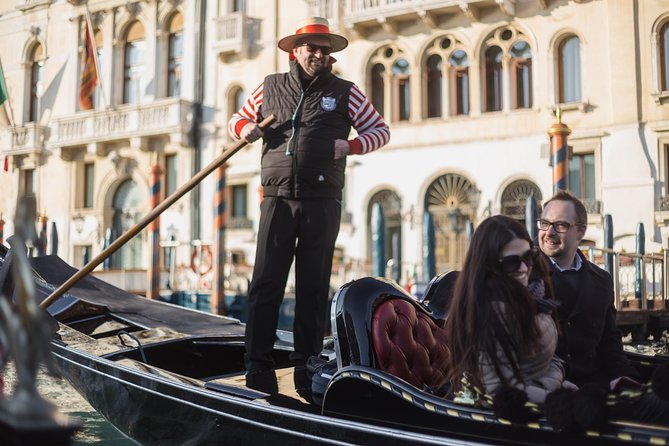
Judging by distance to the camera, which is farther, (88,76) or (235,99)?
(88,76)

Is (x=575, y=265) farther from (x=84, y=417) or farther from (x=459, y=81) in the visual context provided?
(x=459, y=81)

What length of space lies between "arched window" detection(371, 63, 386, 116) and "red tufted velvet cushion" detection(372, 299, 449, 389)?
31.0 ft

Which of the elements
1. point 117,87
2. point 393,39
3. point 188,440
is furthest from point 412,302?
point 117,87

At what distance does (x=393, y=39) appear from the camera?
10.8 metres

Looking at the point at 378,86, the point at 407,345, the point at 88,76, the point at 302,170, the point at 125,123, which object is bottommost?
the point at 407,345

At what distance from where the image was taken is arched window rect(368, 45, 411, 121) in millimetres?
10831

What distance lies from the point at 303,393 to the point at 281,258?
526mm

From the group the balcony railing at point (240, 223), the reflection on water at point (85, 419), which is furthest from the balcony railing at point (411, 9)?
the reflection on water at point (85, 419)

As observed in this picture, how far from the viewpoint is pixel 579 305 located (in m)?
1.68

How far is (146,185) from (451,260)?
5.47m

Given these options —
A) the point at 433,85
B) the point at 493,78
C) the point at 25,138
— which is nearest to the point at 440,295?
the point at 493,78

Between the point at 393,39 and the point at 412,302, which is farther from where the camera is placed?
the point at 393,39

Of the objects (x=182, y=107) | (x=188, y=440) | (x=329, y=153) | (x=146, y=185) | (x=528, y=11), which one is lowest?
(x=188, y=440)

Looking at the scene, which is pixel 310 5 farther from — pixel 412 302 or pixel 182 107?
pixel 412 302
